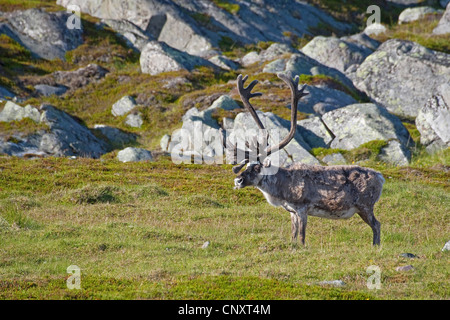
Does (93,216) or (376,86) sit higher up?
(376,86)

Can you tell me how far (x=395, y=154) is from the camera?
30.1m

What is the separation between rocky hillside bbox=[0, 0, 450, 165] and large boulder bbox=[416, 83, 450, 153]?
0.24ft

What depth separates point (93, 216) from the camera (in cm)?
1745

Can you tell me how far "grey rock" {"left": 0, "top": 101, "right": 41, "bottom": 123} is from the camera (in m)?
33.1

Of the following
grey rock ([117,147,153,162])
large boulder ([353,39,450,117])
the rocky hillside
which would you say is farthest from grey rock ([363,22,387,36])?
grey rock ([117,147,153,162])

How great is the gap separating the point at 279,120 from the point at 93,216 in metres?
17.1

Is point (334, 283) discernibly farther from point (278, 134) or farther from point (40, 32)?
point (40, 32)

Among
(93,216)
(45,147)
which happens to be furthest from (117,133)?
(93,216)

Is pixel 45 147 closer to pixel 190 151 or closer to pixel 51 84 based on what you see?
pixel 190 151

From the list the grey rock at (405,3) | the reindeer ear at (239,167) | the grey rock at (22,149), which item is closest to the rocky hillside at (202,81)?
the grey rock at (22,149)

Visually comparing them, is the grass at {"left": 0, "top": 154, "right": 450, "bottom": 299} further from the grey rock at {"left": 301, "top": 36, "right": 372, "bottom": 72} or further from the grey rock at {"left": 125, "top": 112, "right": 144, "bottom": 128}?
the grey rock at {"left": 301, "top": 36, "right": 372, "bottom": 72}

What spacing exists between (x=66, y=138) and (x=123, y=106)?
384 inches

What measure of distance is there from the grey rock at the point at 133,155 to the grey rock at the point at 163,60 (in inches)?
714
